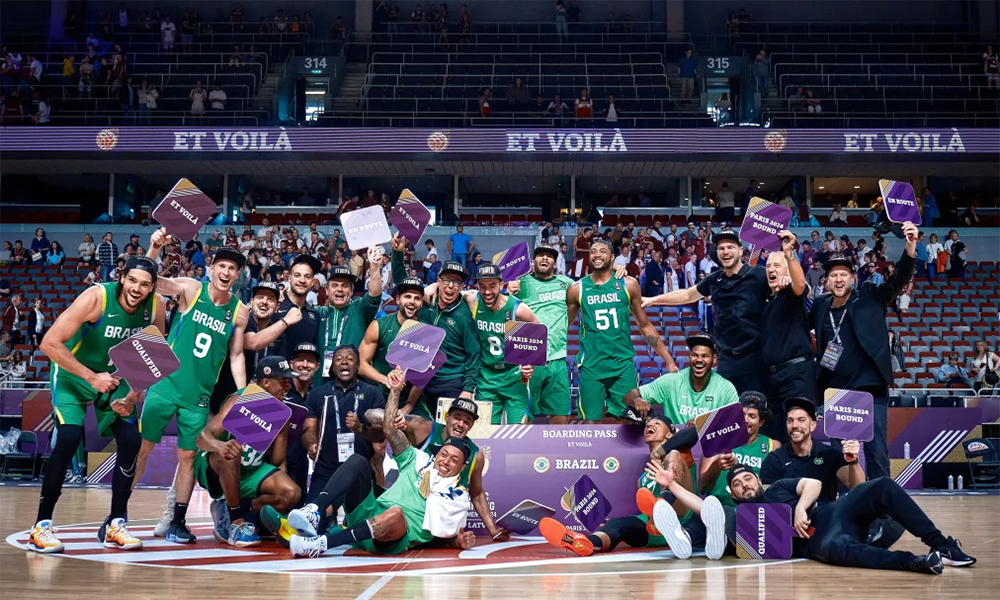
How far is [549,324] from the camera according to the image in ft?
29.4

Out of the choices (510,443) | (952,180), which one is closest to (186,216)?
(510,443)

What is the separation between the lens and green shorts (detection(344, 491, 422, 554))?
6324 mm

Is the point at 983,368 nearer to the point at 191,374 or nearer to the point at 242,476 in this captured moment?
the point at 242,476

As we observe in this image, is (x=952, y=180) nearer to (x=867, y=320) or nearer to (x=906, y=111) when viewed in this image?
→ (x=906, y=111)

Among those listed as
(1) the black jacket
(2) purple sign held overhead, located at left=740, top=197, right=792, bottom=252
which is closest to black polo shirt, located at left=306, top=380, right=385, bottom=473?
(2) purple sign held overhead, located at left=740, top=197, right=792, bottom=252

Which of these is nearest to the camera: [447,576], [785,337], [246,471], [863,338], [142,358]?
[447,576]

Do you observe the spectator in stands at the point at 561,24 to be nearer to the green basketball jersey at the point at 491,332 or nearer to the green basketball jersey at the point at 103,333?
the green basketball jersey at the point at 491,332

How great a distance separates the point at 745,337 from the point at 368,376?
9.96 ft

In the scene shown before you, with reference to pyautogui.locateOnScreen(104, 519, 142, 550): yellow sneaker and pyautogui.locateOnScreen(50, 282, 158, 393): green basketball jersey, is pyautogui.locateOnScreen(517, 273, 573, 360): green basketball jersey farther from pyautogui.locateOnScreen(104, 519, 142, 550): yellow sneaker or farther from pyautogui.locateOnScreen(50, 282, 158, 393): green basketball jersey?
pyautogui.locateOnScreen(104, 519, 142, 550): yellow sneaker

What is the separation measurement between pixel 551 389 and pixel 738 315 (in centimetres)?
194

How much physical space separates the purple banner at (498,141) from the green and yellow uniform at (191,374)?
17453 mm

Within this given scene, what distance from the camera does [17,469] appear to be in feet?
44.6

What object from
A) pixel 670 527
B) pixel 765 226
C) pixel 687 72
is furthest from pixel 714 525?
pixel 687 72

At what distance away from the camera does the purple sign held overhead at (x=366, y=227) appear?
836cm
